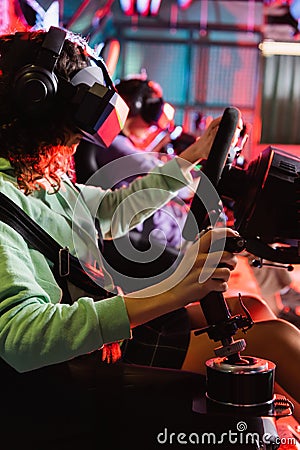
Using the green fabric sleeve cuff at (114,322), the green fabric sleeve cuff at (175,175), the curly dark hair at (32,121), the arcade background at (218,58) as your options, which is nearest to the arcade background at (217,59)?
the arcade background at (218,58)

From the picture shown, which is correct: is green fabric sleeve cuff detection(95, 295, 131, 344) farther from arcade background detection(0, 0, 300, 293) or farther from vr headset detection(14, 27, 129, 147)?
arcade background detection(0, 0, 300, 293)

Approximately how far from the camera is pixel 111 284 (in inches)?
43.2

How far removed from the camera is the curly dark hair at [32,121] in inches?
36.6

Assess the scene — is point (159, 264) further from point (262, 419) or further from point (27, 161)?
point (262, 419)

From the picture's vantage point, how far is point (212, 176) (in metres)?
0.95

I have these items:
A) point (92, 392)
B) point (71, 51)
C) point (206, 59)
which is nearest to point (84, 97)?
point (71, 51)

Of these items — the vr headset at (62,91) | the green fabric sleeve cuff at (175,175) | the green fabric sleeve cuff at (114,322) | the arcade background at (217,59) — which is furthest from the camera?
the arcade background at (217,59)

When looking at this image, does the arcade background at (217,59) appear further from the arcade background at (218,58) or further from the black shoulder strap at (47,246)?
the black shoulder strap at (47,246)

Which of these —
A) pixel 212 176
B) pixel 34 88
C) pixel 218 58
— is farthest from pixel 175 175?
pixel 218 58

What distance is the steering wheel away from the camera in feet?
2.97

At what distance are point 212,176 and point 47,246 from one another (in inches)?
9.8

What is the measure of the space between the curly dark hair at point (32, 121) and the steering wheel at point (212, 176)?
8.1 inches

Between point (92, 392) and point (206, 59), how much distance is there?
233 inches

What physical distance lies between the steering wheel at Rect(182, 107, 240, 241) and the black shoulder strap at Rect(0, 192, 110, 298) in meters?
0.16
